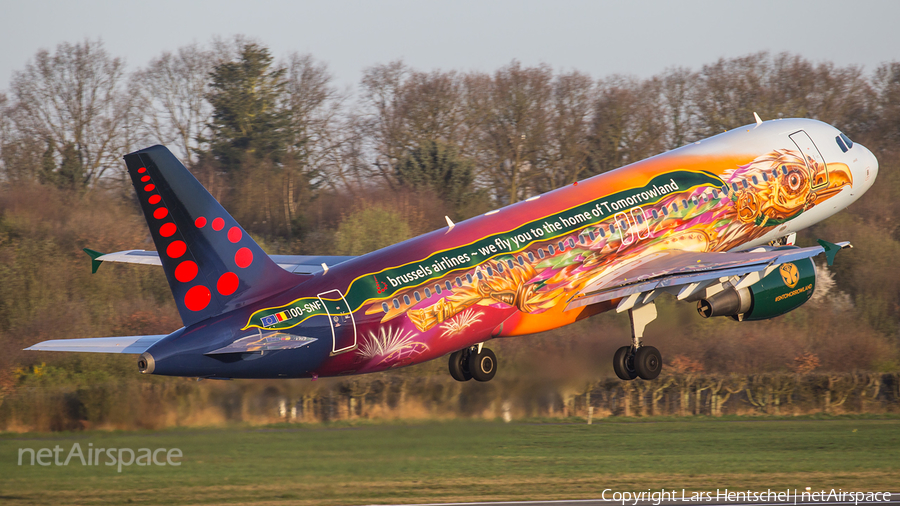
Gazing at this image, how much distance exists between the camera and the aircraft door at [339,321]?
22.4m

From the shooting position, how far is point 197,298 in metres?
22.0

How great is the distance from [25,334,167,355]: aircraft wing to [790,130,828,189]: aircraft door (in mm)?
19242

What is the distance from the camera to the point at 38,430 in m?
38.3

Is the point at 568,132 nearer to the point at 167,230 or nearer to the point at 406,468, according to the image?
the point at 406,468

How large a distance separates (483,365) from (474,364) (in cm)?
25

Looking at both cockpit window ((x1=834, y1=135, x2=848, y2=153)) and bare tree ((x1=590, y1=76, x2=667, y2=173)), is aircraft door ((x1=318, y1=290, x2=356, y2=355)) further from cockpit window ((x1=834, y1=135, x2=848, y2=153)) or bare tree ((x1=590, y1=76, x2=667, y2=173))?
bare tree ((x1=590, y1=76, x2=667, y2=173))

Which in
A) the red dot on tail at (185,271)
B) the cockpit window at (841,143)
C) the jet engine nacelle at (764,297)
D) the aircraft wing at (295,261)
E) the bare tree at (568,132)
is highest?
the bare tree at (568,132)

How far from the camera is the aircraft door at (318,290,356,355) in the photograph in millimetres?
22406

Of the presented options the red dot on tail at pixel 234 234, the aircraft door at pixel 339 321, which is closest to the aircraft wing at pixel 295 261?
the aircraft door at pixel 339 321

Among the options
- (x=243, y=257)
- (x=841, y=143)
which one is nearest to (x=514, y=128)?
(x=841, y=143)

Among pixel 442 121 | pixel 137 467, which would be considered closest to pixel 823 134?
pixel 137 467

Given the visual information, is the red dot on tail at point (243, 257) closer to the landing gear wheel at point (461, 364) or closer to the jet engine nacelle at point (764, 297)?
the landing gear wheel at point (461, 364)

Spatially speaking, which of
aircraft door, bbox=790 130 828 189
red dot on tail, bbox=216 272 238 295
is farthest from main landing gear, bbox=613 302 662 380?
red dot on tail, bbox=216 272 238 295

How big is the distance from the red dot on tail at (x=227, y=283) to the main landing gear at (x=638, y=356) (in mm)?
10833
